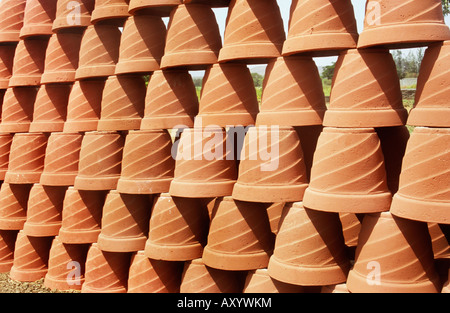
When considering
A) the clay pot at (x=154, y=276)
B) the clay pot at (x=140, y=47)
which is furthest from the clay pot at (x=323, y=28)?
the clay pot at (x=154, y=276)

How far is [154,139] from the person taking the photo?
4770mm

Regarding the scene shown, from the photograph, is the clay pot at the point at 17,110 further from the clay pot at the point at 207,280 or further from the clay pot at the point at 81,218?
the clay pot at the point at 207,280

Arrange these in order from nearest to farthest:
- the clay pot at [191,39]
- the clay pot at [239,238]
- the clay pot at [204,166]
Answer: the clay pot at [239,238]
the clay pot at [204,166]
the clay pot at [191,39]

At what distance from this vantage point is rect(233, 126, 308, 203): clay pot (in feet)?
13.1

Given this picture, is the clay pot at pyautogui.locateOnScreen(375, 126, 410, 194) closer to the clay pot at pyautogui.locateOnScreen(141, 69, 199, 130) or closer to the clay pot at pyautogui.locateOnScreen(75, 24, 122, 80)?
the clay pot at pyautogui.locateOnScreen(141, 69, 199, 130)

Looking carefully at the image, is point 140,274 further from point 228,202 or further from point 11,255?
point 11,255

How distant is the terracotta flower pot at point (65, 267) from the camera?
5.37 meters

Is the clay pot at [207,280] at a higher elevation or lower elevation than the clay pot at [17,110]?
lower

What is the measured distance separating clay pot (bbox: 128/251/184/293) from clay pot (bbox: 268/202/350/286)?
128cm

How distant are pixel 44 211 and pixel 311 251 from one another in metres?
3.45

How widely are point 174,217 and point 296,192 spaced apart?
1280 mm

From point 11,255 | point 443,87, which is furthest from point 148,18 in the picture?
point 11,255

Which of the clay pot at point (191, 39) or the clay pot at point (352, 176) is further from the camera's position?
the clay pot at point (191, 39)

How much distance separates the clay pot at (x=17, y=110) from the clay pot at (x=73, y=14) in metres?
1.16
